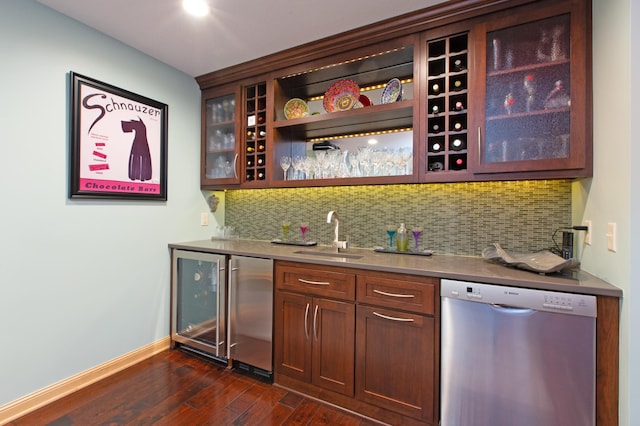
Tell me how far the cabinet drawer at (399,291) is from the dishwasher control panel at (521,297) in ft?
0.27

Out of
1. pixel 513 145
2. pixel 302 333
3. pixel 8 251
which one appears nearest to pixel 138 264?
pixel 8 251

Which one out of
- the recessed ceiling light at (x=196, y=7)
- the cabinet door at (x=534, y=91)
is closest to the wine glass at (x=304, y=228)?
the cabinet door at (x=534, y=91)

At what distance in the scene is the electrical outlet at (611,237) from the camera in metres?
1.27

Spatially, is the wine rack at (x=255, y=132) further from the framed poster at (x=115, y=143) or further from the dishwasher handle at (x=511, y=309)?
the dishwasher handle at (x=511, y=309)

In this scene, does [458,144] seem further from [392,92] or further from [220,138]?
[220,138]

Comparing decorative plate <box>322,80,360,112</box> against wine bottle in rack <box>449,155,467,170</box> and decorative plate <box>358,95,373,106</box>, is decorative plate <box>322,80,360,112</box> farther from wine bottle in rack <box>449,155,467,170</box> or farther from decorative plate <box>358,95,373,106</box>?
wine bottle in rack <box>449,155,467,170</box>

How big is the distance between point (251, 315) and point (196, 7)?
6.95 feet

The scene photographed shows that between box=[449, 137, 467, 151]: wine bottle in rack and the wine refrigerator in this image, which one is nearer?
box=[449, 137, 467, 151]: wine bottle in rack

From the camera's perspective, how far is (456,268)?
5.35ft

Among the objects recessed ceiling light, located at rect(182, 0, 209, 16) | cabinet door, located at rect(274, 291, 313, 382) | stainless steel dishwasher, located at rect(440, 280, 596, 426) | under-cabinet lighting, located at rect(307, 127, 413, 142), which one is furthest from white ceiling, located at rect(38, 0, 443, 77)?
cabinet door, located at rect(274, 291, 313, 382)

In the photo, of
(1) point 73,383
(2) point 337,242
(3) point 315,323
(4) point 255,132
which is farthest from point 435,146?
(1) point 73,383

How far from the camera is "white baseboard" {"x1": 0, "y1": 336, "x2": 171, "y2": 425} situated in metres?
1.72

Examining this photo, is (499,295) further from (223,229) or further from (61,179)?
(61,179)

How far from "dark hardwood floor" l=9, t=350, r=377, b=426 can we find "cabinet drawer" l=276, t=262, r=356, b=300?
717 mm
